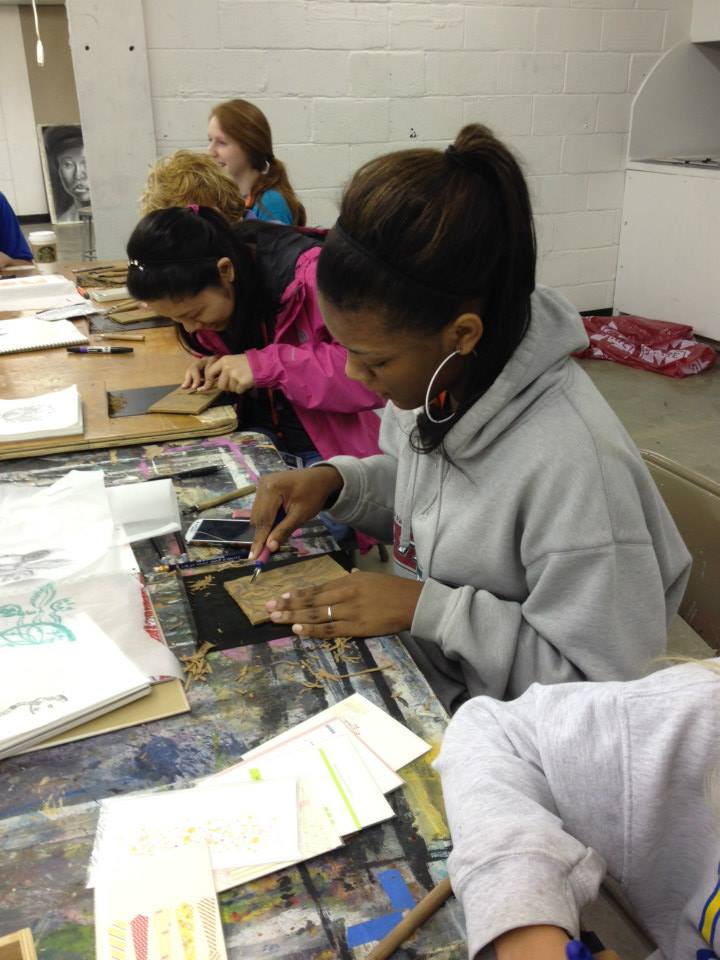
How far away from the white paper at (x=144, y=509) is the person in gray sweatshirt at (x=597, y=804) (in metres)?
0.59

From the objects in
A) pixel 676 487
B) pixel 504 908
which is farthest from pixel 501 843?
pixel 676 487

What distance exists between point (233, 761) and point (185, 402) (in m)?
1.02

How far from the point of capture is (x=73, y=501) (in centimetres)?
126

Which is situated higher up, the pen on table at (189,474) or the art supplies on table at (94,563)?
the art supplies on table at (94,563)

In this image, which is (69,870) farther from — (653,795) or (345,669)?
(653,795)

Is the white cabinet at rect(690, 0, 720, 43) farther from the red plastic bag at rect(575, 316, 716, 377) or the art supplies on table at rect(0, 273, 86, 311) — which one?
the art supplies on table at rect(0, 273, 86, 311)

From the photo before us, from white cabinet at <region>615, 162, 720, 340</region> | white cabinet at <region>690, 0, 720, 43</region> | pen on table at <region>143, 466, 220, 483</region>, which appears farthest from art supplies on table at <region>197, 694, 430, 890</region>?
white cabinet at <region>690, 0, 720, 43</region>

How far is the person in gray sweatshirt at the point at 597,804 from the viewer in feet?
2.15

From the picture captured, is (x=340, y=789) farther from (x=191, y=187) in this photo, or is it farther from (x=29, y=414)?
(x=191, y=187)

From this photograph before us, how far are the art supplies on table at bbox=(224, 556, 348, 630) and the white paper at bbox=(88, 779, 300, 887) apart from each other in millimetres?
284

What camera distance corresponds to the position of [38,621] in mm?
965

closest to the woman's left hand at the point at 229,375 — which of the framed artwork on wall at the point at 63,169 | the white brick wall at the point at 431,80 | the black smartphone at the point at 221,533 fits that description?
the black smartphone at the point at 221,533

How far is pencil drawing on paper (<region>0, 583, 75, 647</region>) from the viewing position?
3.06 ft

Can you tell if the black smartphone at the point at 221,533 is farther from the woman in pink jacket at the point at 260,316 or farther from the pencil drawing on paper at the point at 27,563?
the woman in pink jacket at the point at 260,316
